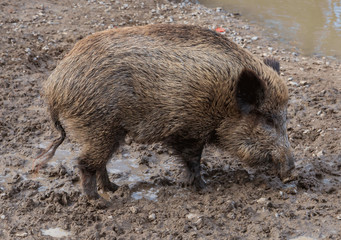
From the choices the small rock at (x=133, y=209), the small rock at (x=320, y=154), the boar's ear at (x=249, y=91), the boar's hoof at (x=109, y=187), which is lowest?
the small rock at (x=320, y=154)

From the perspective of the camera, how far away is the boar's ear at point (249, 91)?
12.7 feet

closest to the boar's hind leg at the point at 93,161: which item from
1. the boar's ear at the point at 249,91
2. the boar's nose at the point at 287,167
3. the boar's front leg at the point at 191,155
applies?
the boar's front leg at the point at 191,155

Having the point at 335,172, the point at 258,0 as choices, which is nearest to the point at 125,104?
the point at 335,172

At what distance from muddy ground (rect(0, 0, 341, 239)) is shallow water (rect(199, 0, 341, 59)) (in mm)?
1692

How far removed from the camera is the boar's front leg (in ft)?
13.8

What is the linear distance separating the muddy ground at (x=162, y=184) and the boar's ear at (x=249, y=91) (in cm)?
91

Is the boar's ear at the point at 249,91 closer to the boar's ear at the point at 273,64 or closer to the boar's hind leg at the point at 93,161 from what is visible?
the boar's ear at the point at 273,64

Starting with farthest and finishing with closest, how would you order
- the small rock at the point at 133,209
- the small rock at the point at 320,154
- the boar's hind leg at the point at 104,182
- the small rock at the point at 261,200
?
1. the small rock at the point at 320,154
2. the boar's hind leg at the point at 104,182
3. the small rock at the point at 261,200
4. the small rock at the point at 133,209

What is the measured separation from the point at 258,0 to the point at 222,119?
865cm

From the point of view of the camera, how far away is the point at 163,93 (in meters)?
3.95

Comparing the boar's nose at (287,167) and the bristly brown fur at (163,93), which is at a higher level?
the bristly brown fur at (163,93)

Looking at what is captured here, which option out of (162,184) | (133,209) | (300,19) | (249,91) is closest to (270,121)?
(249,91)

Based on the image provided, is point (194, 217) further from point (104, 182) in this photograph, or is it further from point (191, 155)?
point (104, 182)

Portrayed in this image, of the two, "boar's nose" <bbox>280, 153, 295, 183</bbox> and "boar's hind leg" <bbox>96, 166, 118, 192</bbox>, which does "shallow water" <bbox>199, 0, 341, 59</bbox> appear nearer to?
"boar's nose" <bbox>280, 153, 295, 183</bbox>
